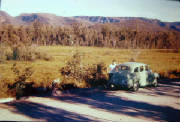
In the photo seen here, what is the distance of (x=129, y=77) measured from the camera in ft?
30.3

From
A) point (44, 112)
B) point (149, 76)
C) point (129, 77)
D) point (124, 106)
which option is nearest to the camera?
point (44, 112)

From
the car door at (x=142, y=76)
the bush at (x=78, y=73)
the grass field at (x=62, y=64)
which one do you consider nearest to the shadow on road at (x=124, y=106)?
the bush at (x=78, y=73)

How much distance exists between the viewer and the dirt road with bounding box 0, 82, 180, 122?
18.5 ft

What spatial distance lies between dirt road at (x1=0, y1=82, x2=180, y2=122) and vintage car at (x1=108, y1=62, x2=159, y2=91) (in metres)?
0.59

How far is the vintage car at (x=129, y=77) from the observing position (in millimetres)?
9219

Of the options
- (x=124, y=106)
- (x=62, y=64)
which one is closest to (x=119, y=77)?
(x=124, y=106)

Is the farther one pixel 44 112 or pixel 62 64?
pixel 62 64

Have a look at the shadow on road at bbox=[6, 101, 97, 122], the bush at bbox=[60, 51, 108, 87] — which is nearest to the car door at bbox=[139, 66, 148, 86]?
the bush at bbox=[60, 51, 108, 87]

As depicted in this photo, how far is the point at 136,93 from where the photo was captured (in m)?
9.19

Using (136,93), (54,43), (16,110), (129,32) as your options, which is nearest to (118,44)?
(129,32)

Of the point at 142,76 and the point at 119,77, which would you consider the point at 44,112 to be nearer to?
the point at 119,77

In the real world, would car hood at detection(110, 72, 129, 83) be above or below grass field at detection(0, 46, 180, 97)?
above

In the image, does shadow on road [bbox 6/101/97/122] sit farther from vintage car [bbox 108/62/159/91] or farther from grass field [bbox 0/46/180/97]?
vintage car [bbox 108/62/159/91]

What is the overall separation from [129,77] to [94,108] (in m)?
3.37
